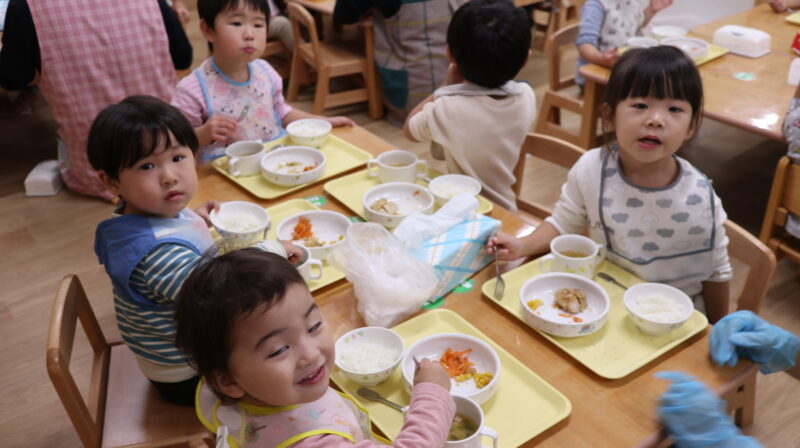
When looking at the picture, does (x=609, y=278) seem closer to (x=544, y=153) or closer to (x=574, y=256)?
(x=574, y=256)

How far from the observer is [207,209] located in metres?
1.78

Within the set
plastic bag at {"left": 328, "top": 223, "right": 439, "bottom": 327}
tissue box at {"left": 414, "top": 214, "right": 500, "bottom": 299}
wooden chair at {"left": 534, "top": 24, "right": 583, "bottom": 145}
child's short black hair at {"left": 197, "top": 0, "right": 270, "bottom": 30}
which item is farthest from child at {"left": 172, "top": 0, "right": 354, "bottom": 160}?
wooden chair at {"left": 534, "top": 24, "right": 583, "bottom": 145}

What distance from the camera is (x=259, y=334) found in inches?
38.3

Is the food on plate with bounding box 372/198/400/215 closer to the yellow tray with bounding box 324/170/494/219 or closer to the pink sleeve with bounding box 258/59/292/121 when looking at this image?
the yellow tray with bounding box 324/170/494/219

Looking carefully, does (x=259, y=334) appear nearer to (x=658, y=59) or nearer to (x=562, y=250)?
(x=562, y=250)

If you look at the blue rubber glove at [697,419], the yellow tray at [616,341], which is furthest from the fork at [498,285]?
the blue rubber glove at [697,419]

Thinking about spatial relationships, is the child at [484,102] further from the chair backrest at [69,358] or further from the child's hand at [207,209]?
the chair backrest at [69,358]

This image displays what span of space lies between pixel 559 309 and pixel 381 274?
1.32ft

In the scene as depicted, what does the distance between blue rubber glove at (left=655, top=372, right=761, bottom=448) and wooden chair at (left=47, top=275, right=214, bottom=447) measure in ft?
2.82

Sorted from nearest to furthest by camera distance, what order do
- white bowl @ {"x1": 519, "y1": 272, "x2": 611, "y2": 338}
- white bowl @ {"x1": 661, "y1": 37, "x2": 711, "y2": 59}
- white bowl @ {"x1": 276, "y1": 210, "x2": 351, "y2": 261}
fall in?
white bowl @ {"x1": 519, "y1": 272, "x2": 611, "y2": 338} < white bowl @ {"x1": 276, "y1": 210, "x2": 351, "y2": 261} < white bowl @ {"x1": 661, "y1": 37, "x2": 711, "y2": 59}

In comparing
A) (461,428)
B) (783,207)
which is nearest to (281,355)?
(461,428)

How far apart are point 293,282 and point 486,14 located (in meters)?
1.25

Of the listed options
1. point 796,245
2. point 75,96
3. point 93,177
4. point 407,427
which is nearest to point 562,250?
point 407,427

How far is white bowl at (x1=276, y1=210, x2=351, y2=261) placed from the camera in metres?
1.71
